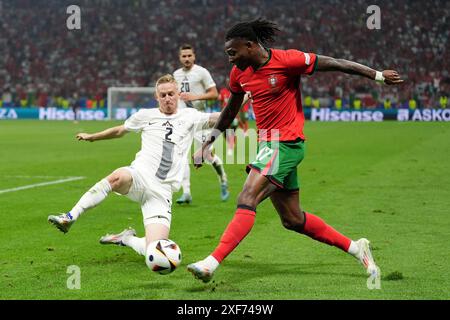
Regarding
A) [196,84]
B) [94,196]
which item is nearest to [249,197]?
[94,196]

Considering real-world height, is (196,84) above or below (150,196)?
above

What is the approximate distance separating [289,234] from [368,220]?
5.15 feet

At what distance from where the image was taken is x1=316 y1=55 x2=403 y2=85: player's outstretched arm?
6703 millimetres

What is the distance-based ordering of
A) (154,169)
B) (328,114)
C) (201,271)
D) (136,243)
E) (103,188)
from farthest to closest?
1. (328,114)
2. (136,243)
3. (154,169)
4. (103,188)
5. (201,271)

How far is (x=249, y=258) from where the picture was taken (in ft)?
26.0

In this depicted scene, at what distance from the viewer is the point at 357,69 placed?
6707 millimetres

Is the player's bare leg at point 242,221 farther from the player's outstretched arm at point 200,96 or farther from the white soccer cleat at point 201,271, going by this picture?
the player's outstretched arm at point 200,96

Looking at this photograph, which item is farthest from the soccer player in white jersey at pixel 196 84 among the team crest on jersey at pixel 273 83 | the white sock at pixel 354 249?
the team crest on jersey at pixel 273 83

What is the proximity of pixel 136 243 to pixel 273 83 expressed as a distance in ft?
6.80

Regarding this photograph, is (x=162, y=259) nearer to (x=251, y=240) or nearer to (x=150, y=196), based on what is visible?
(x=150, y=196)

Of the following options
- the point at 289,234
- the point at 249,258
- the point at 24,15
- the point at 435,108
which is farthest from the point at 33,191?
the point at 24,15

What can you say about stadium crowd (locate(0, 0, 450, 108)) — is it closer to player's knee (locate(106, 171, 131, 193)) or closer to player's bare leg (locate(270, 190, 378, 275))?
player's bare leg (locate(270, 190, 378, 275))

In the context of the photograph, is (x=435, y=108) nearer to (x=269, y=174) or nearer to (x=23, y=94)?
(x=23, y=94)

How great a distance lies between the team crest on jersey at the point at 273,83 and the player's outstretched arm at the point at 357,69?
36 centimetres
